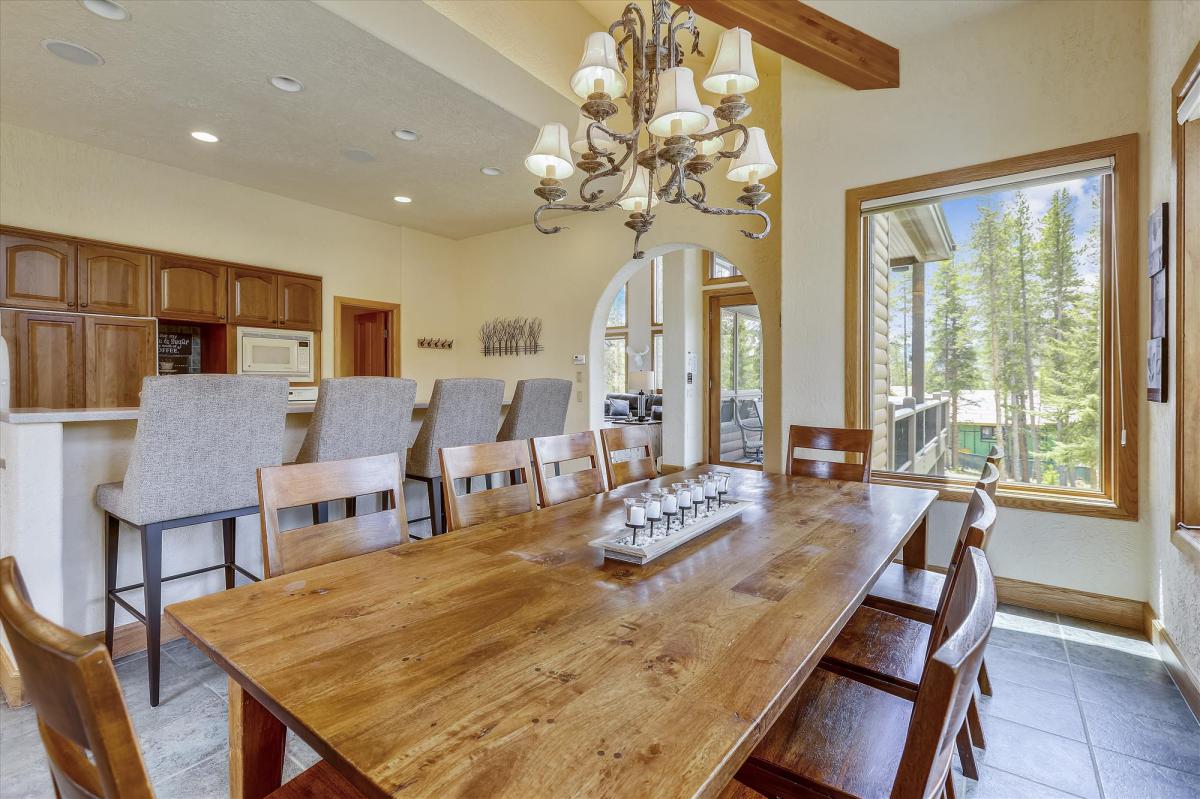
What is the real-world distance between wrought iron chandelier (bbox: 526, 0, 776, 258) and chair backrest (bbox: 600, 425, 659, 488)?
33.5 inches

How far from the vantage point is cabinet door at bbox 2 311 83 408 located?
367cm

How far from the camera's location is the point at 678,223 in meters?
4.46

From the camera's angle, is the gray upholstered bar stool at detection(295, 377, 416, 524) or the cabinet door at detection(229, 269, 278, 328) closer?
the gray upholstered bar stool at detection(295, 377, 416, 524)

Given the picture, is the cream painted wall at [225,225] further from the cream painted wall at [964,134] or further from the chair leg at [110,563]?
the cream painted wall at [964,134]

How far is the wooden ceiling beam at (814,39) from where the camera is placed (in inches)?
111

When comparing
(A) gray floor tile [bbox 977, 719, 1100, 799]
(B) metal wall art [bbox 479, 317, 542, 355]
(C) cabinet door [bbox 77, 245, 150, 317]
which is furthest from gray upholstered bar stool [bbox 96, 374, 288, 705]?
(B) metal wall art [bbox 479, 317, 542, 355]

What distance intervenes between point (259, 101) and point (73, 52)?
0.80 meters

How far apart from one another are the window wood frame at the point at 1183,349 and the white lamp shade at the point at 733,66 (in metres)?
1.51

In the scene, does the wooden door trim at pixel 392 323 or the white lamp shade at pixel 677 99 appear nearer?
the white lamp shade at pixel 677 99

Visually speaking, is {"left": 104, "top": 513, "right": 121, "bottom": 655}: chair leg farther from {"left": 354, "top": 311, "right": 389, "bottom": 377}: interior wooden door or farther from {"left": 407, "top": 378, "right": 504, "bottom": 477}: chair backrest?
{"left": 354, "top": 311, "right": 389, "bottom": 377}: interior wooden door

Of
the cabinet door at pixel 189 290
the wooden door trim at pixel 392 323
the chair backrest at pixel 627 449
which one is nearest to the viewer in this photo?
the chair backrest at pixel 627 449

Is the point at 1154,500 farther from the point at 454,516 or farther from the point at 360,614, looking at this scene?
the point at 360,614

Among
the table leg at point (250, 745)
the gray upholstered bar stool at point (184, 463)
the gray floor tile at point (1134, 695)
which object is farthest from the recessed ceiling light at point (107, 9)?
the gray floor tile at point (1134, 695)

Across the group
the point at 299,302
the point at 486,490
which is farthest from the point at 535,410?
the point at 299,302
